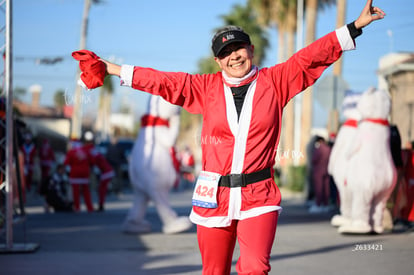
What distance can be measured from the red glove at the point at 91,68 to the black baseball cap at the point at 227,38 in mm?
733

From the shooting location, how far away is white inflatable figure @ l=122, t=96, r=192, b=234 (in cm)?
978

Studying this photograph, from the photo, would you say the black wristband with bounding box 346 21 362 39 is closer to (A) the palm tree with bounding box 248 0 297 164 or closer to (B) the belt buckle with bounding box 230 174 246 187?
(B) the belt buckle with bounding box 230 174 246 187

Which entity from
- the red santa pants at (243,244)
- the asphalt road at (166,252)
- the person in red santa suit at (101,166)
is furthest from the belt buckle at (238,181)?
the person in red santa suit at (101,166)

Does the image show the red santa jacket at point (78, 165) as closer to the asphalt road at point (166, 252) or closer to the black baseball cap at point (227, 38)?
the asphalt road at point (166, 252)

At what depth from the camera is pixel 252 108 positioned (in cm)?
418

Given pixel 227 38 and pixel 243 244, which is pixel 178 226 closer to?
pixel 243 244

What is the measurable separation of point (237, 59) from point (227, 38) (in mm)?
146

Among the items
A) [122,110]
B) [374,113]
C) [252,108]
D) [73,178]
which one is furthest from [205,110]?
[122,110]

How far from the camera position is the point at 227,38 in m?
4.18

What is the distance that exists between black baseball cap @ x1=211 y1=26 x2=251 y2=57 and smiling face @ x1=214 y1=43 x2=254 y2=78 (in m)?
0.04

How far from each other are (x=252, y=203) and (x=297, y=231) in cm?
619

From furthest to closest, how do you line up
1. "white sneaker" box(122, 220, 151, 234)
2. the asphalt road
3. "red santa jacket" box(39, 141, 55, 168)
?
"red santa jacket" box(39, 141, 55, 168)
"white sneaker" box(122, 220, 151, 234)
the asphalt road

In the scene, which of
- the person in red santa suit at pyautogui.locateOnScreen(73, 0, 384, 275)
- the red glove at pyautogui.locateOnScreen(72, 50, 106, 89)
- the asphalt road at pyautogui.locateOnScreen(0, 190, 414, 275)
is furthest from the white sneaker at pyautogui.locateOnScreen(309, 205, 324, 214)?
the red glove at pyautogui.locateOnScreen(72, 50, 106, 89)

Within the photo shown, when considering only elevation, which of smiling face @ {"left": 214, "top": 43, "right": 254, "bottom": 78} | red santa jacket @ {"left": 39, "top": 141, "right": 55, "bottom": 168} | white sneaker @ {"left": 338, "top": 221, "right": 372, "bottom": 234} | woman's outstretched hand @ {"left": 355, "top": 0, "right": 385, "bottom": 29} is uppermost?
woman's outstretched hand @ {"left": 355, "top": 0, "right": 385, "bottom": 29}
